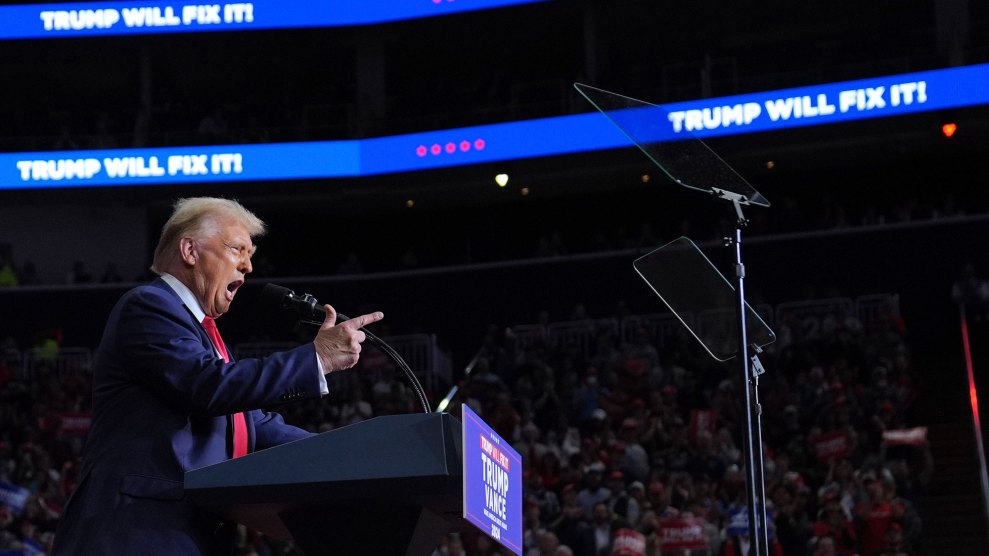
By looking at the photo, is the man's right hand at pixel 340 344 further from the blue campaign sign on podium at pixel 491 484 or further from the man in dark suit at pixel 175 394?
the blue campaign sign on podium at pixel 491 484

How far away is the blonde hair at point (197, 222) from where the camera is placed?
9.91 feet

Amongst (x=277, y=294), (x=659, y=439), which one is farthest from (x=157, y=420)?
(x=659, y=439)

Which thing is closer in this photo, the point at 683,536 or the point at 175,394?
the point at 175,394

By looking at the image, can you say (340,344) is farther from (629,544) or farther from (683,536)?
(683,536)

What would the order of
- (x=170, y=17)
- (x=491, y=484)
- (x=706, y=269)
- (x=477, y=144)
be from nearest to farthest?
1. (x=491, y=484)
2. (x=706, y=269)
3. (x=477, y=144)
4. (x=170, y=17)

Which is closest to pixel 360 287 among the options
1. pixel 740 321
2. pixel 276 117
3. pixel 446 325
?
pixel 446 325

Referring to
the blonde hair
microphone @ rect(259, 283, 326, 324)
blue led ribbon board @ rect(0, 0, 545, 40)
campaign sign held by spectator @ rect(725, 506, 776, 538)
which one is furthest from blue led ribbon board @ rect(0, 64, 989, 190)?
microphone @ rect(259, 283, 326, 324)

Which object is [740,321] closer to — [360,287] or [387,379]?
[387,379]

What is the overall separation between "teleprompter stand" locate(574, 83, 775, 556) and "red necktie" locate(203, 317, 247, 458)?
1263mm

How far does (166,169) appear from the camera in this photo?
1942 cm

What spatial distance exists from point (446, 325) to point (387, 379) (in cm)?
493

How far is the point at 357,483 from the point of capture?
2.52 metres

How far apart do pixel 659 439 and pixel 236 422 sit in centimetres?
900

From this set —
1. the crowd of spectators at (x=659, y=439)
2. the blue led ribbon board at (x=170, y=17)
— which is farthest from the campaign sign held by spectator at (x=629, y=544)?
the blue led ribbon board at (x=170, y=17)
